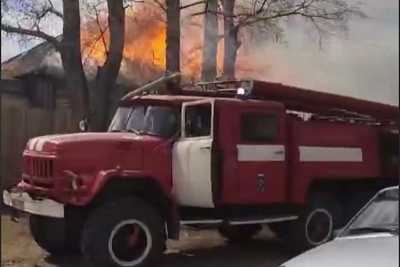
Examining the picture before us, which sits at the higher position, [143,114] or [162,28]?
[162,28]

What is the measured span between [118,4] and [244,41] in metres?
1.46

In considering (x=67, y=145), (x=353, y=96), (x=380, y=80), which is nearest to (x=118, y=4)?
(x=67, y=145)

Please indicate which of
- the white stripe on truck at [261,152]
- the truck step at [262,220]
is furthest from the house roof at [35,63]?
the truck step at [262,220]

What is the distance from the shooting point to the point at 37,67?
26.8 ft

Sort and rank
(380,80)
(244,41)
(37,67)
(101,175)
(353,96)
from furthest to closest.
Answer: (244,41) → (37,67) → (101,175) → (353,96) → (380,80)

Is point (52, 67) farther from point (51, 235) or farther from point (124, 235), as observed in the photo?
point (124, 235)

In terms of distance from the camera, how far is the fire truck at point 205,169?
24.9 ft

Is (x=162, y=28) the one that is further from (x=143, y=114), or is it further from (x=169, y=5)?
(x=143, y=114)

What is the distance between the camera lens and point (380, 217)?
209 inches

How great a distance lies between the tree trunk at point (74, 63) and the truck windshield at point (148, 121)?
2.13 ft

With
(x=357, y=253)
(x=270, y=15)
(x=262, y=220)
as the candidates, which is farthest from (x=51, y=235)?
(x=357, y=253)

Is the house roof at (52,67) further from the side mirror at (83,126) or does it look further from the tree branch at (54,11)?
the side mirror at (83,126)

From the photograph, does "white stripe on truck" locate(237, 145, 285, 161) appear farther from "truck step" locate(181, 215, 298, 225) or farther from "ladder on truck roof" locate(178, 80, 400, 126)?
"truck step" locate(181, 215, 298, 225)

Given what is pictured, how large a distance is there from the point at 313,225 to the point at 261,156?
1.23m
